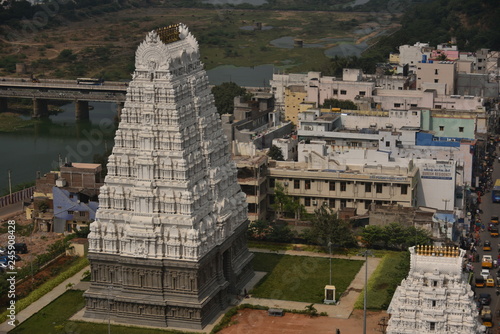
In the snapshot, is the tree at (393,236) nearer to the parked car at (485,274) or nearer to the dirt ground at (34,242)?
the parked car at (485,274)

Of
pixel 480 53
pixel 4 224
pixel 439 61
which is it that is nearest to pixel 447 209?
pixel 4 224

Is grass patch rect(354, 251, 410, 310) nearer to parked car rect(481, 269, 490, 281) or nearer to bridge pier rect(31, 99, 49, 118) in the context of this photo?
parked car rect(481, 269, 490, 281)

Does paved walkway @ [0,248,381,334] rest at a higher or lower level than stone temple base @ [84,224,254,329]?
lower

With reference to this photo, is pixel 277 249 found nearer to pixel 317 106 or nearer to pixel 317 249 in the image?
pixel 317 249

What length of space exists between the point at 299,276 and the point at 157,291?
1127 centimetres

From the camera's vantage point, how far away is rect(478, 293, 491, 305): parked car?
60722 millimetres

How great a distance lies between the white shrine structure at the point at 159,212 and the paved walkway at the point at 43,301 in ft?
11.6

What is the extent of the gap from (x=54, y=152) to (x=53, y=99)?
24640mm

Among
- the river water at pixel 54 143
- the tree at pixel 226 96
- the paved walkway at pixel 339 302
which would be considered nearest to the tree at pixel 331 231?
the paved walkway at pixel 339 302

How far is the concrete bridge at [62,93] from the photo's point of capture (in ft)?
429

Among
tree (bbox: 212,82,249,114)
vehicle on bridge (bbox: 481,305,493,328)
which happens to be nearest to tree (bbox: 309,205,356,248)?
vehicle on bridge (bbox: 481,305,493,328)

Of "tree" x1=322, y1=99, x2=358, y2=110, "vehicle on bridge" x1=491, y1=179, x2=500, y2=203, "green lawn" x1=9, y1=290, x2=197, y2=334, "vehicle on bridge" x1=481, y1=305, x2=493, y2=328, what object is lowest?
"green lawn" x1=9, y1=290, x2=197, y2=334

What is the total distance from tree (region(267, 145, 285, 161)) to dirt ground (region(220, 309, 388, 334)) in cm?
2675

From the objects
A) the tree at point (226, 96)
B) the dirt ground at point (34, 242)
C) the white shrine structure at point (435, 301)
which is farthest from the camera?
the tree at point (226, 96)
